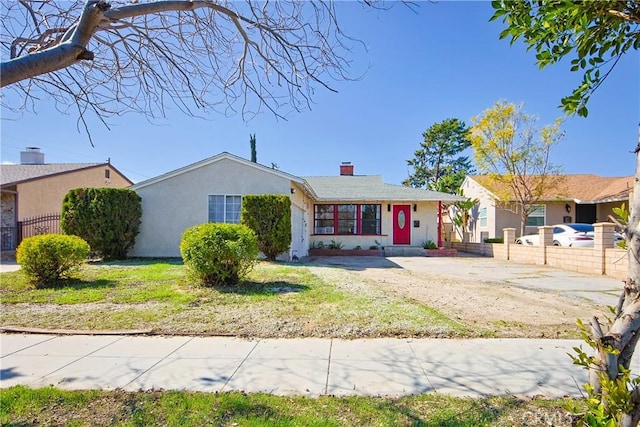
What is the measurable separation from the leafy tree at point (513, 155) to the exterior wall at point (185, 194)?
13.1m

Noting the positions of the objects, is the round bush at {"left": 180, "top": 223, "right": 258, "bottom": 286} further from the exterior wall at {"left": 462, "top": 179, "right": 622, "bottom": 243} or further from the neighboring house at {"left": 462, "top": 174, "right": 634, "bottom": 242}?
the exterior wall at {"left": 462, "top": 179, "right": 622, "bottom": 243}

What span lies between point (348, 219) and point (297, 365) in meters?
15.6

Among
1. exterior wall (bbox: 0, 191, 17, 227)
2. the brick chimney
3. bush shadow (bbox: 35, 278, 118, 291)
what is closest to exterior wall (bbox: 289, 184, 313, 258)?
bush shadow (bbox: 35, 278, 118, 291)

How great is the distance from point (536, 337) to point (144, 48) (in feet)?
22.4

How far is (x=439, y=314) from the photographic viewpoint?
5750 millimetres

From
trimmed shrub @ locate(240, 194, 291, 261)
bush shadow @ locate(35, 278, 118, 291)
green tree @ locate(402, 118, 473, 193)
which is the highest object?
green tree @ locate(402, 118, 473, 193)

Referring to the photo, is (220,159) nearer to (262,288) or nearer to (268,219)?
(268,219)

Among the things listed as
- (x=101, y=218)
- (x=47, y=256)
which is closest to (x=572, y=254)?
(x=47, y=256)

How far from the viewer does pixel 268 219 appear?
1252cm

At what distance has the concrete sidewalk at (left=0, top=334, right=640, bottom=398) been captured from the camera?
322 centimetres

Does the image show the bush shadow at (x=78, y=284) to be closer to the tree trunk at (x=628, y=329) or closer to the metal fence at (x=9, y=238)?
the tree trunk at (x=628, y=329)

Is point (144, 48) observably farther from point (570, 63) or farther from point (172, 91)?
point (570, 63)

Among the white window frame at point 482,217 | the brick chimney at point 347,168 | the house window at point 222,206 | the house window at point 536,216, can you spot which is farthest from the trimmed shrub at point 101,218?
the house window at point 536,216

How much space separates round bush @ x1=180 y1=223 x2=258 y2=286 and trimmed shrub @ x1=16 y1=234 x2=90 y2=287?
2797 mm
